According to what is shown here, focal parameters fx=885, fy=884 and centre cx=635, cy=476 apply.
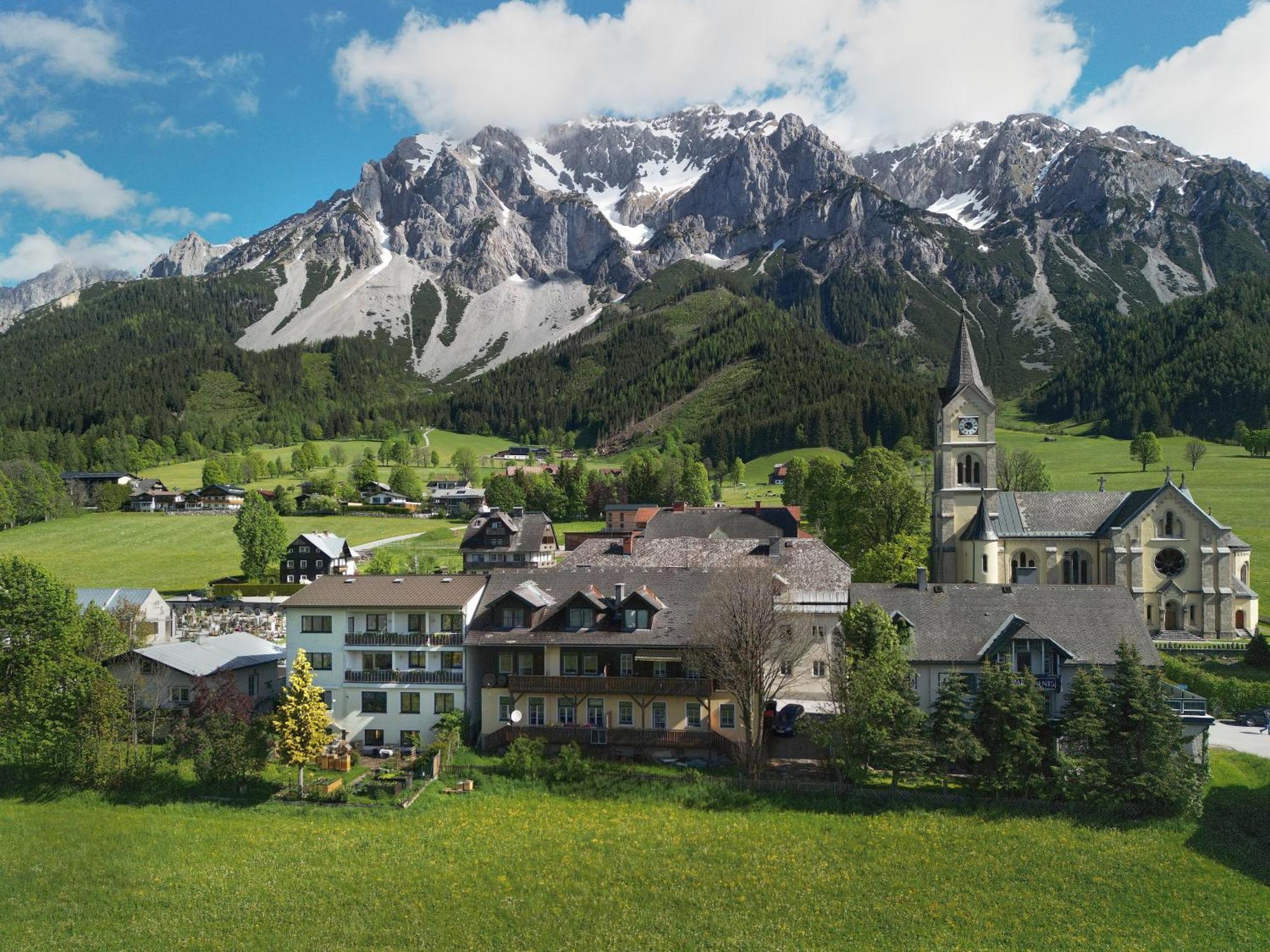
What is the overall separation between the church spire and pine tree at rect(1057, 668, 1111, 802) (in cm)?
3541

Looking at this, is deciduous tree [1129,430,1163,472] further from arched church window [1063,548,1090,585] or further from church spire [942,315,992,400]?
arched church window [1063,548,1090,585]

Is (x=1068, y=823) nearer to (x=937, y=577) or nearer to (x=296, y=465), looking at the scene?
(x=937, y=577)

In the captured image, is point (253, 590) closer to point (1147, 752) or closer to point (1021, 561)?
point (1021, 561)

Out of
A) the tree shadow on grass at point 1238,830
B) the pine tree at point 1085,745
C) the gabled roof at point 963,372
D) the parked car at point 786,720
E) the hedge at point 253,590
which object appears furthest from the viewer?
the hedge at point 253,590

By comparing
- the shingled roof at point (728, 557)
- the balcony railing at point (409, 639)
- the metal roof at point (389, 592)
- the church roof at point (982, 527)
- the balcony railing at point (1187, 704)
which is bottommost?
the balcony railing at point (1187, 704)

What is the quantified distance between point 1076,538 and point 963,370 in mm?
14820

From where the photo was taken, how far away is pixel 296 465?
603 feet

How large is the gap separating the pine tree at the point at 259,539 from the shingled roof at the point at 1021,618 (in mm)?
63851

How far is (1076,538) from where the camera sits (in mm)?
63625

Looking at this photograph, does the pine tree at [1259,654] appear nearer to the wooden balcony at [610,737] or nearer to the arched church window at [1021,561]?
the arched church window at [1021,561]

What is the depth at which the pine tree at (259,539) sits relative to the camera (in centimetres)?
8594

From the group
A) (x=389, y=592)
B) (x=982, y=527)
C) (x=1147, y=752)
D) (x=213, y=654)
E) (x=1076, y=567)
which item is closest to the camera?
(x=1147, y=752)

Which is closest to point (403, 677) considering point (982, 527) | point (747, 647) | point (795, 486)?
point (747, 647)

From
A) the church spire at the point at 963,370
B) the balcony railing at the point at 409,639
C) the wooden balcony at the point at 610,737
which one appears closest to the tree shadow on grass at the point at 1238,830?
the wooden balcony at the point at 610,737
